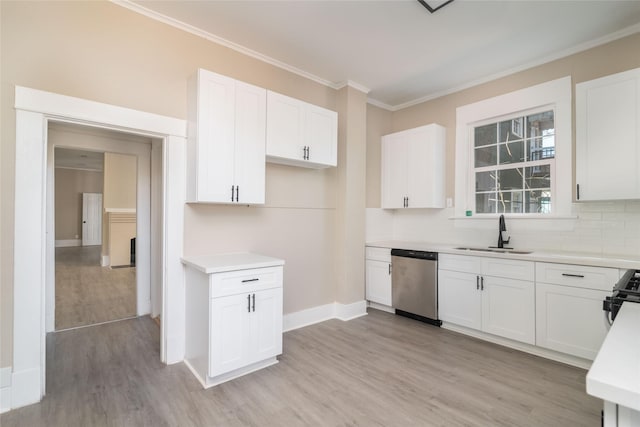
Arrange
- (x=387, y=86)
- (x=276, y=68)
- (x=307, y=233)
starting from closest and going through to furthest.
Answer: (x=276, y=68) < (x=307, y=233) < (x=387, y=86)

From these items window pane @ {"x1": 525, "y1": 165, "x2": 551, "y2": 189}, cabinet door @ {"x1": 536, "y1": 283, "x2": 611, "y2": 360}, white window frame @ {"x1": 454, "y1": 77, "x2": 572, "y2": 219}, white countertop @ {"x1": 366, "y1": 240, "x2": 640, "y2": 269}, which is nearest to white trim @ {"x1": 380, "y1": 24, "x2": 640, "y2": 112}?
white window frame @ {"x1": 454, "y1": 77, "x2": 572, "y2": 219}

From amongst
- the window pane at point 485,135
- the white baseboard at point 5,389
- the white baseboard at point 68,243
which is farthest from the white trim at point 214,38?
the white baseboard at point 68,243

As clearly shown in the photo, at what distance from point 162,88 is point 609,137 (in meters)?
3.87

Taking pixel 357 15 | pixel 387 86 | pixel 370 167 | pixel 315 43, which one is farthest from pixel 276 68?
pixel 370 167

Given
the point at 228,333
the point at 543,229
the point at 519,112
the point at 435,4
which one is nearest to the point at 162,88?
the point at 228,333

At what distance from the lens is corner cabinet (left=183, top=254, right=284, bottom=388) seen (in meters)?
2.30

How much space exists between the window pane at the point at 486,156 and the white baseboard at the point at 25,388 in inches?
184

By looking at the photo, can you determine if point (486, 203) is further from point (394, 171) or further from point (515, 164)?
point (394, 171)

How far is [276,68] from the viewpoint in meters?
3.40

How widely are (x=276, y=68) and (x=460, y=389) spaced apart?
11.6 ft

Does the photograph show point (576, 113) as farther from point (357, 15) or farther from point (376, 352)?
point (376, 352)

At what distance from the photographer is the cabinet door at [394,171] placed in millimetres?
4219

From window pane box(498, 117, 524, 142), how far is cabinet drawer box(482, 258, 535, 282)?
4.99 feet

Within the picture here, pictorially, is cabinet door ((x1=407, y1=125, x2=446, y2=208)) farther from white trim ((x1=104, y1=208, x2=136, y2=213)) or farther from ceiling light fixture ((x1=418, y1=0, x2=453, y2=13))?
white trim ((x1=104, y1=208, x2=136, y2=213))
